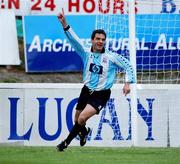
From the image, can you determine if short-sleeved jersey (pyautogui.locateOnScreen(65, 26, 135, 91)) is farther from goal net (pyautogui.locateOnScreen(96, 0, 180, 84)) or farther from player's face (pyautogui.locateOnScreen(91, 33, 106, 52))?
goal net (pyautogui.locateOnScreen(96, 0, 180, 84))

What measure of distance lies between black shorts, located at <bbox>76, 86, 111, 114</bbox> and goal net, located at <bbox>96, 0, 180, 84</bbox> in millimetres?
3603

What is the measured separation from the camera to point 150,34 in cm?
1991

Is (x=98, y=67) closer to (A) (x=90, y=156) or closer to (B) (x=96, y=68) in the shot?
(B) (x=96, y=68)

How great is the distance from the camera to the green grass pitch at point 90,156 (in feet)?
37.1

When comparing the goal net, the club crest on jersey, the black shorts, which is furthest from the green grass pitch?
the goal net

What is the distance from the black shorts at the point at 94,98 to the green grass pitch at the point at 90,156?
2.43 feet

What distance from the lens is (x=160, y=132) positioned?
1634cm

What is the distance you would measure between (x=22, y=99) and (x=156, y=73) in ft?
11.7

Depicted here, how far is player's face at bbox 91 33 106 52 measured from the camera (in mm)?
12742

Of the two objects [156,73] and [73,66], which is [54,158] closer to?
[156,73]

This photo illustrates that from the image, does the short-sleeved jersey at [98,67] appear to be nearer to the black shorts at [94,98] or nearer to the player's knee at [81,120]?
the black shorts at [94,98]

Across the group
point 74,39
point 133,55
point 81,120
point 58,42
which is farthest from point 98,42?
point 58,42

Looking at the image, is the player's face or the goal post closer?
the player's face

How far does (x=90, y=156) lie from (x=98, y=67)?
1615 mm
